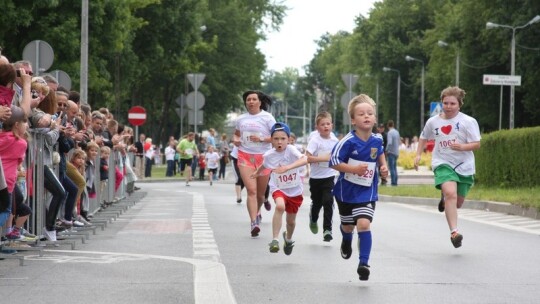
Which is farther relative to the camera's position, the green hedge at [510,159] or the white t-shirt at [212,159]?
the white t-shirt at [212,159]

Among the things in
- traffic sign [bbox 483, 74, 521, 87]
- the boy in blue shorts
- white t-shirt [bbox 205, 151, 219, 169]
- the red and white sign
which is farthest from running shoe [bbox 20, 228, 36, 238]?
the red and white sign

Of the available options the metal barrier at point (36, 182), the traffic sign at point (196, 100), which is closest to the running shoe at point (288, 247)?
the metal barrier at point (36, 182)

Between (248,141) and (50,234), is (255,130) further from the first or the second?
(50,234)

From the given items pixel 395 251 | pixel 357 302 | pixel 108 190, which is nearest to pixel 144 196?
pixel 108 190

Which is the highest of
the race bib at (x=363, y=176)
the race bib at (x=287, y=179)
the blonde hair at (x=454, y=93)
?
the blonde hair at (x=454, y=93)

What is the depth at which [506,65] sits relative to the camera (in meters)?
75.9

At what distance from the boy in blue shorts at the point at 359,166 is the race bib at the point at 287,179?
8.69 ft

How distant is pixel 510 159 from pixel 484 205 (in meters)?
4.72

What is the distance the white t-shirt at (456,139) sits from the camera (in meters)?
15.5

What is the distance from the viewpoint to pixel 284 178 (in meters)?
14.5

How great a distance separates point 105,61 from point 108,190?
24335mm

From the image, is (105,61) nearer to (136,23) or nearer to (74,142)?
(136,23)

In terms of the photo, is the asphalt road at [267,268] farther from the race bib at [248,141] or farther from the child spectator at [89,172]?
the race bib at [248,141]

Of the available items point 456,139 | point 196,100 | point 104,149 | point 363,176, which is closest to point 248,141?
point 456,139
